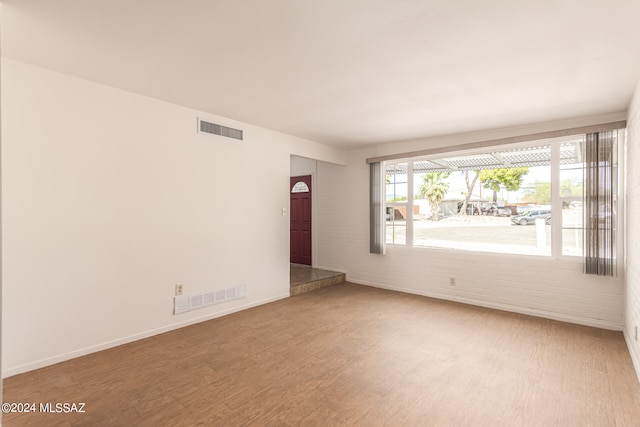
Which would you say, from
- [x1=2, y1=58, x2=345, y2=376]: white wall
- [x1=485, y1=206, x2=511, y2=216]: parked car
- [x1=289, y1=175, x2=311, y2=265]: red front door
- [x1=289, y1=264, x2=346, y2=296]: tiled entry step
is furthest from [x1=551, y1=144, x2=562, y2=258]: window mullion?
[x1=289, y1=175, x2=311, y2=265]: red front door

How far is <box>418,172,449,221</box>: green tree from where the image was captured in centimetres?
524

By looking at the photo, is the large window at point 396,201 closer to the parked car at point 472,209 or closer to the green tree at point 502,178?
the parked car at point 472,209

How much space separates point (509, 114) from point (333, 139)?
2507 mm

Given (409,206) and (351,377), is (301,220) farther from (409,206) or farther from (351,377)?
(351,377)

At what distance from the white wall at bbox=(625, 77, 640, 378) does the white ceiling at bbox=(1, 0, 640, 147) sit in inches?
14.2

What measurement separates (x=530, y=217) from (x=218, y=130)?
4.32 meters

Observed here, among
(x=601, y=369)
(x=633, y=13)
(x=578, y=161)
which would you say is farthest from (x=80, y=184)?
(x=578, y=161)

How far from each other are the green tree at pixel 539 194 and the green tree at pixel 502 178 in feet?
0.55

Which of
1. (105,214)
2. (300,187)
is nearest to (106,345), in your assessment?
(105,214)

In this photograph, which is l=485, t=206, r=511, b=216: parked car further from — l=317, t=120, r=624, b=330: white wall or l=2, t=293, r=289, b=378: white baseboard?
l=2, t=293, r=289, b=378: white baseboard

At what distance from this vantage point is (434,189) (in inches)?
209

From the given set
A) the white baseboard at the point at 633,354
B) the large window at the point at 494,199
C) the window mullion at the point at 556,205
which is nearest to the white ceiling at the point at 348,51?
the window mullion at the point at 556,205

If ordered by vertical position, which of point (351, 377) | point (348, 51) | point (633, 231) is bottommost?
point (351, 377)

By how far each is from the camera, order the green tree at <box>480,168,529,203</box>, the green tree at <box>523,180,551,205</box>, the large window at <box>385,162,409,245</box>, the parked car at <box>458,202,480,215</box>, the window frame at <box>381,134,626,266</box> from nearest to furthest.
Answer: the window frame at <box>381,134,626,266</box>, the green tree at <box>523,180,551,205</box>, the green tree at <box>480,168,529,203</box>, the parked car at <box>458,202,480,215</box>, the large window at <box>385,162,409,245</box>
